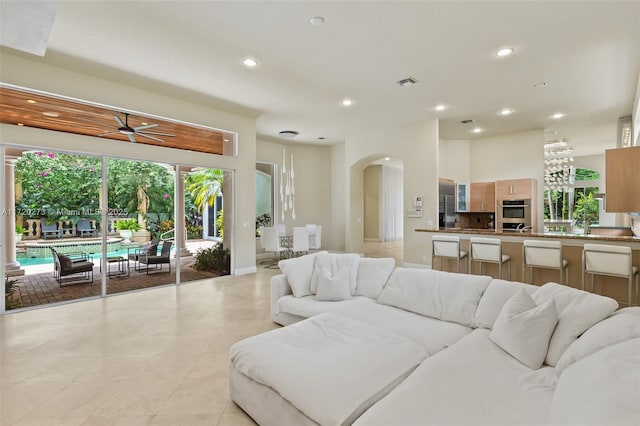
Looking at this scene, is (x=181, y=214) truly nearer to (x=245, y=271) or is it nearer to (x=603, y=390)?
(x=245, y=271)

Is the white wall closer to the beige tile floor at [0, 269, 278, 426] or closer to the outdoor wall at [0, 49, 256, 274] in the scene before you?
the outdoor wall at [0, 49, 256, 274]

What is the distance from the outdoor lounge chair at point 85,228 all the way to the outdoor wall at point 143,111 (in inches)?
43.9

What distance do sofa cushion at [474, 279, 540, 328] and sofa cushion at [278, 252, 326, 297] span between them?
1845 mm

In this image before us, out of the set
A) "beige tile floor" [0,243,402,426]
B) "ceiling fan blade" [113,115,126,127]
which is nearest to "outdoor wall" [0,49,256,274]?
"ceiling fan blade" [113,115,126,127]

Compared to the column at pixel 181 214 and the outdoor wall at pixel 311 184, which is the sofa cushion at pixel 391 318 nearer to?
the column at pixel 181 214

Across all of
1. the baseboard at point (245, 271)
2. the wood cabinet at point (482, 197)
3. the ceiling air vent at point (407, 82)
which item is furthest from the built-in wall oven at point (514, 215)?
the baseboard at point (245, 271)

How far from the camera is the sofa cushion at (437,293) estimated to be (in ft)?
8.82

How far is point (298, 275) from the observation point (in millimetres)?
3664

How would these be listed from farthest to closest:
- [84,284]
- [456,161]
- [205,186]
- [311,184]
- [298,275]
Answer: [311,184]
[456,161]
[205,186]
[84,284]
[298,275]

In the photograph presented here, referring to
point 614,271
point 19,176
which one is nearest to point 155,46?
point 19,176

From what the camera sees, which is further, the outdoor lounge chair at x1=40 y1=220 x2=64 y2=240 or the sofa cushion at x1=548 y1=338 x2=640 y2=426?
the outdoor lounge chair at x1=40 y1=220 x2=64 y2=240

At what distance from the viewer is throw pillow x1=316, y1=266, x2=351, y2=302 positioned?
3.41 m

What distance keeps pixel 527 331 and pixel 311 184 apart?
27.8ft

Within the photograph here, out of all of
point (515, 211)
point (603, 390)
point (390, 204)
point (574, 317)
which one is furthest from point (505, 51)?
point (390, 204)
